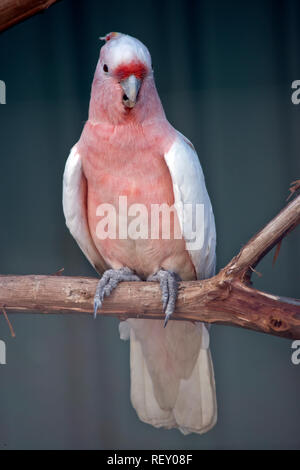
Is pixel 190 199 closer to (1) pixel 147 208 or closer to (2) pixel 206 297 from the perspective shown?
(1) pixel 147 208

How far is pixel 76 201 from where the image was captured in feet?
5.10

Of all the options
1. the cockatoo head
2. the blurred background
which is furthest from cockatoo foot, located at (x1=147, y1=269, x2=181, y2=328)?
the blurred background

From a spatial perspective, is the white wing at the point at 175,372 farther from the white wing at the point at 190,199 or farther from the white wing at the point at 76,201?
the white wing at the point at 76,201

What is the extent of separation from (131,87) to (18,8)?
0.36 meters

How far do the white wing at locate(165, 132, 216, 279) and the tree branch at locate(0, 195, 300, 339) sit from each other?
0.16 m

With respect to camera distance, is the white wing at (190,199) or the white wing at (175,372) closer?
the white wing at (190,199)

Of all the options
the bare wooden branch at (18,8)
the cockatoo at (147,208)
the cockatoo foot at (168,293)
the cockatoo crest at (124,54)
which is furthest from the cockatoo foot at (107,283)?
the bare wooden branch at (18,8)

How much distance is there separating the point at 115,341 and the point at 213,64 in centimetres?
111

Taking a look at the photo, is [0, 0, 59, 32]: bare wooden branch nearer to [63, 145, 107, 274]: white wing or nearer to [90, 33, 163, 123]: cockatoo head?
[90, 33, 163, 123]: cockatoo head

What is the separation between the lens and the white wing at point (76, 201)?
151cm

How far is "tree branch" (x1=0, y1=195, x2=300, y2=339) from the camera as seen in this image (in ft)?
3.97

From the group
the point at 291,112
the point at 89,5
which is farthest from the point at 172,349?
the point at 89,5

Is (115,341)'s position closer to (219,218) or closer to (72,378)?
(72,378)

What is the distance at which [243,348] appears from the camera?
1.89 m
